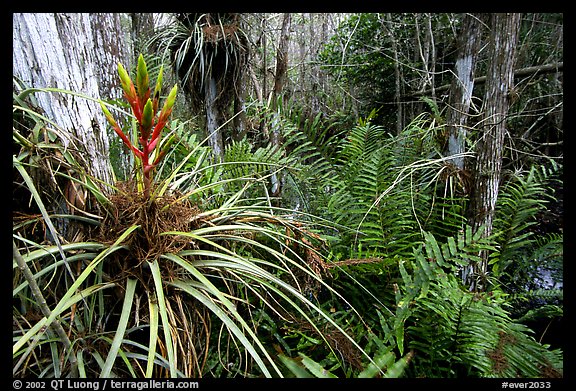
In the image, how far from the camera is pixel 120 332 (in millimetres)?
598

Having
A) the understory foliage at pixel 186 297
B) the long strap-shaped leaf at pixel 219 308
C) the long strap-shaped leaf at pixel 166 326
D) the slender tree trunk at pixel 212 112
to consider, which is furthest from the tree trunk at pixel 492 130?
the slender tree trunk at pixel 212 112

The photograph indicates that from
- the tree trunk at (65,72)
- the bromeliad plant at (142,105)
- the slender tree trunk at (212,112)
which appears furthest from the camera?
the slender tree trunk at (212,112)

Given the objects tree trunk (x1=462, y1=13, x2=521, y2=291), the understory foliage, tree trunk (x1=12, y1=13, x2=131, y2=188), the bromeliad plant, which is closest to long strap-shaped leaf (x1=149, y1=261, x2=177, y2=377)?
the understory foliage

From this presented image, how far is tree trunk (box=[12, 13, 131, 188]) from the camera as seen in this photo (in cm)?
80

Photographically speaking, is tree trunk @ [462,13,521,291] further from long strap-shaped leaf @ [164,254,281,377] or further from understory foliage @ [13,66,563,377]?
long strap-shaped leaf @ [164,254,281,377]

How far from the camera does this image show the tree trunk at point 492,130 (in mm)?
1409

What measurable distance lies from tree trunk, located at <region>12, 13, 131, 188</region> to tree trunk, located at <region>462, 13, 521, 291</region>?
4.96 feet

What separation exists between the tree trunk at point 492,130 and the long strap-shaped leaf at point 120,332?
1390 mm

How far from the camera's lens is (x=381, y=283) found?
1138mm

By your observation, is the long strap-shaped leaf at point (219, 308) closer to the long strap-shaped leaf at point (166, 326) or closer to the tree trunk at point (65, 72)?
the long strap-shaped leaf at point (166, 326)

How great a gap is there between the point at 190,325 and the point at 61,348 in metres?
0.27

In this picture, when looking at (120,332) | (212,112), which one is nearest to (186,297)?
(120,332)

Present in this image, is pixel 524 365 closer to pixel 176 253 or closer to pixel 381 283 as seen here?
pixel 381 283

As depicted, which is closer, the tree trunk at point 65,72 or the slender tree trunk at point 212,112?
the tree trunk at point 65,72
